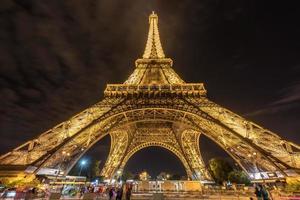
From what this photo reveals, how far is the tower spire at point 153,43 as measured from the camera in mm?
33906

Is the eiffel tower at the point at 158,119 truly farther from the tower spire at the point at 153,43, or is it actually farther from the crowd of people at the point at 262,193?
the crowd of people at the point at 262,193

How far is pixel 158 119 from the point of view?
2438 centimetres

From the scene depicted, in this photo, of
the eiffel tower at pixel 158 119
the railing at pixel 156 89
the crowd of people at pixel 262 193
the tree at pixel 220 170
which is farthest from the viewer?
the tree at pixel 220 170

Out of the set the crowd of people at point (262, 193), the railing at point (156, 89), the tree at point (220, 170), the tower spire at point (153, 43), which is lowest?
the crowd of people at point (262, 193)

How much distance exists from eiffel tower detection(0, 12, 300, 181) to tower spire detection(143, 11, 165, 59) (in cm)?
39

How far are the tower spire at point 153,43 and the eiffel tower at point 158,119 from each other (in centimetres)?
39

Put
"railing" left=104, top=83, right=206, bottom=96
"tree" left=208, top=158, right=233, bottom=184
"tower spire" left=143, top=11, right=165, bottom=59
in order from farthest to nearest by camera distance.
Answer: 1. "tree" left=208, top=158, right=233, bottom=184
2. "tower spire" left=143, top=11, right=165, bottom=59
3. "railing" left=104, top=83, right=206, bottom=96

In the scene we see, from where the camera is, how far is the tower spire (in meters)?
33.9

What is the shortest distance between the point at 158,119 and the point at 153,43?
17.6m

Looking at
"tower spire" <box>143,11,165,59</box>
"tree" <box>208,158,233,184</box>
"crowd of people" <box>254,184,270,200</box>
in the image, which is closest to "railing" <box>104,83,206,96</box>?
"tower spire" <box>143,11,165,59</box>

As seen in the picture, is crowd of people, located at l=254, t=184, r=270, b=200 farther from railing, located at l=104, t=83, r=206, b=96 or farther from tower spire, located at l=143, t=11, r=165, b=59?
tower spire, located at l=143, t=11, r=165, b=59

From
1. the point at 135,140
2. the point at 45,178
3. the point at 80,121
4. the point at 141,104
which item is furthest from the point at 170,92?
the point at 135,140

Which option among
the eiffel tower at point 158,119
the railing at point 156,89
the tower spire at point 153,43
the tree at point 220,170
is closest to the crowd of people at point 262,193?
the eiffel tower at point 158,119

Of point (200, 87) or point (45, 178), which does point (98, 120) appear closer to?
point (45, 178)
